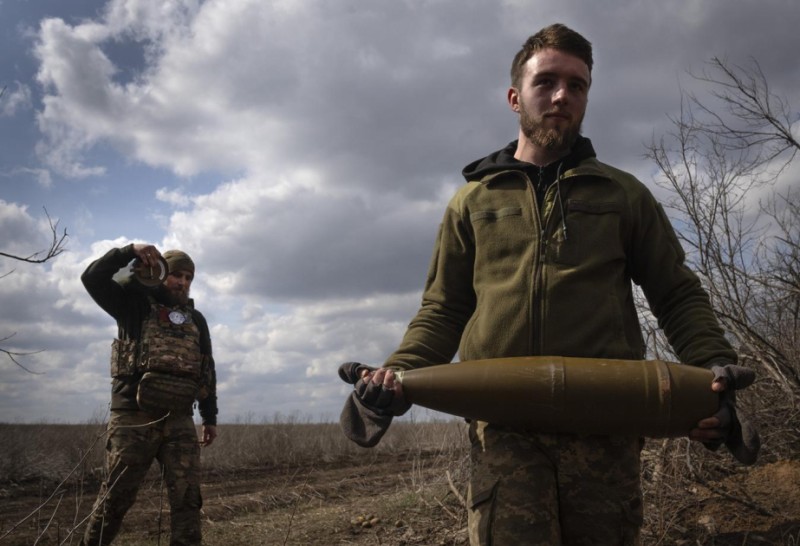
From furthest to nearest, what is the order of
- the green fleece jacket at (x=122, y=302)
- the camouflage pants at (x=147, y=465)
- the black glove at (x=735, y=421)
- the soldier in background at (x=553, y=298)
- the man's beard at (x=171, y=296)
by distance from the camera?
1. the man's beard at (x=171, y=296)
2. the green fleece jacket at (x=122, y=302)
3. the camouflage pants at (x=147, y=465)
4. the soldier in background at (x=553, y=298)
5. the black glove at (x=735, y=421)

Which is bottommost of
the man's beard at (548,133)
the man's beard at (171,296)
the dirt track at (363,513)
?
the dirt track at (363,513)

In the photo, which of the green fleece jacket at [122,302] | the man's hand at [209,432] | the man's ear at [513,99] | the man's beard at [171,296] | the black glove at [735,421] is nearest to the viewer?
the black glove at [735,421]

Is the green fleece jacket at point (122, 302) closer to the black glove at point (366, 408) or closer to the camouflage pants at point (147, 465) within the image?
the camouflage pants at point (147, 465)

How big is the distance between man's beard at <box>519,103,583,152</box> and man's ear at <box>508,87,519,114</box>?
5.0 inches

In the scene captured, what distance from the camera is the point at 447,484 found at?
6980 millimetres

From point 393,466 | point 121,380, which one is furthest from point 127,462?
point 393,466

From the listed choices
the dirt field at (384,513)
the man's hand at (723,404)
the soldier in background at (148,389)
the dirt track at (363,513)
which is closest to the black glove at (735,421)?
the man's hand at (723,404)

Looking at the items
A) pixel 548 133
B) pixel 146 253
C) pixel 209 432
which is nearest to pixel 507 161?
pixel 548 133

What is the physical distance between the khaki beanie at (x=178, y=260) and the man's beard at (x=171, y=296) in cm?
18

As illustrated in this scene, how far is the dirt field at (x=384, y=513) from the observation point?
4844 mm

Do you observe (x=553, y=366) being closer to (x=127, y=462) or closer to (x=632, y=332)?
(x=632, y=332)

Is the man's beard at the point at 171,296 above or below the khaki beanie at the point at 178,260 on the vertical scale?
below

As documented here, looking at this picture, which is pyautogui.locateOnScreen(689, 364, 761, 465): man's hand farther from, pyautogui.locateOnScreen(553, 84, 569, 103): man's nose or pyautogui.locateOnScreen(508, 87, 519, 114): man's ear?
pyautogui.locateOnScreen(508, 87, 519, 114): man's ear

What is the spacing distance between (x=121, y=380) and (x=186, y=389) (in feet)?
1.60
